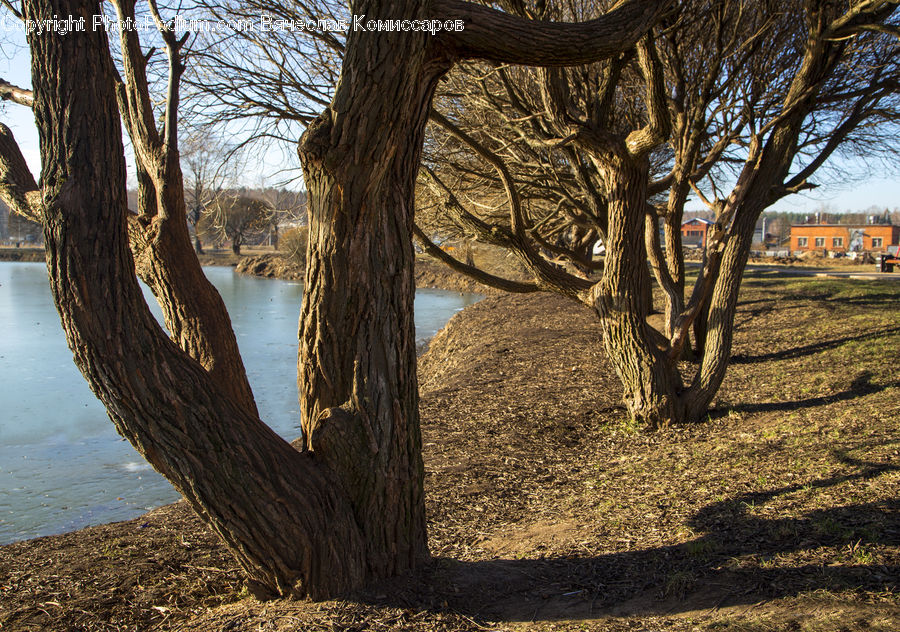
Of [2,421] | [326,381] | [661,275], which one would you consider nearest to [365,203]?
[326,381]

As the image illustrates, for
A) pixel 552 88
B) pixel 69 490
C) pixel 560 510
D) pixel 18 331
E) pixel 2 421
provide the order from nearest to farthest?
pixel 560 510
pixel 552 88
pixel 69 490
pixel 2 421
pixel 18 331

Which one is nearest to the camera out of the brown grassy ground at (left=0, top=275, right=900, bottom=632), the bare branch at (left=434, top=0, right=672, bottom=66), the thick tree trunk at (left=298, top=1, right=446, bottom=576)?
the brown grassy ground at (left=0, top=275, right=900, bottom=632)

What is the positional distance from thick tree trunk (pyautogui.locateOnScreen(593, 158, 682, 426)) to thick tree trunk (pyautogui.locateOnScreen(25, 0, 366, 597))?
427cm

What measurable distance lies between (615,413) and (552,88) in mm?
3632

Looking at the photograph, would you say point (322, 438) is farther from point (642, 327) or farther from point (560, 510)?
point (642, 327)

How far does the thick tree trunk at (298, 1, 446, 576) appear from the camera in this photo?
131 inches

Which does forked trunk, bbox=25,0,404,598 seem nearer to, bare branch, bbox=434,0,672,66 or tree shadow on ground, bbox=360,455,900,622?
tree shadow on ground, bbox=360,455,900,622

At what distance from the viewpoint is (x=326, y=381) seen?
3551 millimetres

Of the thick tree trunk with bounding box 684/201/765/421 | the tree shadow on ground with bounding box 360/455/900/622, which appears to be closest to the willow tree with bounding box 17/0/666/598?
the tree shadow on ground with bounding box 360/455/900/622

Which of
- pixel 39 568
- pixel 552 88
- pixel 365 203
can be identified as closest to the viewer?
pixel 365 203

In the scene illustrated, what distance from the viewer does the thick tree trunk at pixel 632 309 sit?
21.6 feet

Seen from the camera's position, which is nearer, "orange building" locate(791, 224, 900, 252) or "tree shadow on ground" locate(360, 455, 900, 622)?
"tree shadow on ground" locate(360, 455, 900, 622)

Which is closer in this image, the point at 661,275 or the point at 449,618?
the point at 449,618

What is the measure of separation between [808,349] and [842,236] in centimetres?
6481
